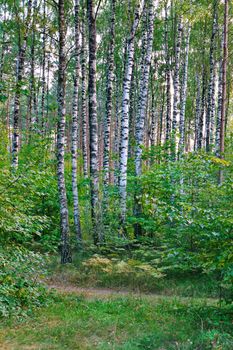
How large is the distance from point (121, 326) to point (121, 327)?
35 mm

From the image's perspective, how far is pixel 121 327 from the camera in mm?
6574

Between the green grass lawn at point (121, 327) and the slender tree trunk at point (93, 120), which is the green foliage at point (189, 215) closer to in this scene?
the slender tree trunk at point (93, 120)

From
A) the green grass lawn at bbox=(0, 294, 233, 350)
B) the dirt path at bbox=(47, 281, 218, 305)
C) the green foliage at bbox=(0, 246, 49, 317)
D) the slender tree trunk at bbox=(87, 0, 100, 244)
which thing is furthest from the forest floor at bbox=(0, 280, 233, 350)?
the slender tree trunk at bbox=(87, 0, 100, 244)

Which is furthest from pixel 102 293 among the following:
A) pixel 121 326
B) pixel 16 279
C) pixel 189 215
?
pixel 189 215

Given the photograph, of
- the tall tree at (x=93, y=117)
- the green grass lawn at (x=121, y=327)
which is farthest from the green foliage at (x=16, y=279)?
the tall tree at (x=93, y=117)

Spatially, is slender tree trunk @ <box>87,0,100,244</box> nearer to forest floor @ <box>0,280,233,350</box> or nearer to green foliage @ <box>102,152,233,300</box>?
green foliage @ <box>102,152,233,300</box>

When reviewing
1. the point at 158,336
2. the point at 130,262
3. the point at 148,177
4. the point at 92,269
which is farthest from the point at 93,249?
the point at 158,336

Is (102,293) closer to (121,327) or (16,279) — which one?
(121,327)

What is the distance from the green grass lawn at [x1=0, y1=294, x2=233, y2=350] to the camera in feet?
18.6

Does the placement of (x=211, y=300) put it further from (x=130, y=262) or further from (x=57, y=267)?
(x=57, y=267)

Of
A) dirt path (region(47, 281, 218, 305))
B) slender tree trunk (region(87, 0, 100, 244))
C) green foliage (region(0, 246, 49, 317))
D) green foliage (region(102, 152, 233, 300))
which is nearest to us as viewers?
green foliage (region(0, 246, 49, 317))

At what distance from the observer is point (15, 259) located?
5.60 m

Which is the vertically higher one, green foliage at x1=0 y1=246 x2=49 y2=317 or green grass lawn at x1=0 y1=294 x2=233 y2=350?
green foliage at x1=0 y1=246 x2=49 y2=317

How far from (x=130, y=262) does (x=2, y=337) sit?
475 cm
